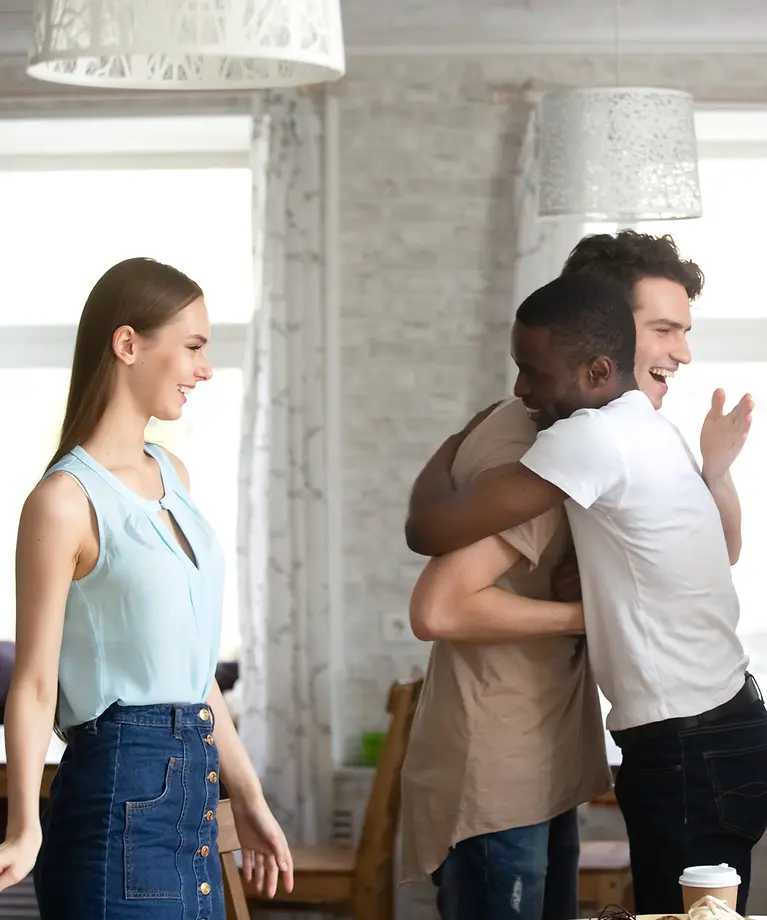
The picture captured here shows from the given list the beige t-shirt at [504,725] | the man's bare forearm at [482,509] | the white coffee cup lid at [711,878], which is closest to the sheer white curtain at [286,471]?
the beige t-shirt at [504,725]

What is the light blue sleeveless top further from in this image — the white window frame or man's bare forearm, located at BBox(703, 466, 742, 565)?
the white window frame

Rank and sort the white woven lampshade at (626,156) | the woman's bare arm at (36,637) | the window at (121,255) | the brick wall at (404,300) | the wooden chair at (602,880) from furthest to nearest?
the window at (121,255) < the brick wall at (404,300) < the wooden chair at (602,880) < the white woven lampshade at (626,156) < the woman's bare arm at (36,637)

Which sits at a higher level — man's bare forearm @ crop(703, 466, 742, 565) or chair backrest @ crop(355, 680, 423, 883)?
man's bare forearm @ crop(703, 466, 742, 565)

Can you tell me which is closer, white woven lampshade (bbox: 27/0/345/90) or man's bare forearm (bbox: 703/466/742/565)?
white woven lampshade (bbox: 27/0/345/90)

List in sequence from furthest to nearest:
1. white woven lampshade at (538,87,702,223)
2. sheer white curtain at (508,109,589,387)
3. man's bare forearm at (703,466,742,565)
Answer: sheer white curtain at (508,109,589,387) < white woven lampshade at (538,87,702,223) < man's bare forearm at (703,466,742,565)

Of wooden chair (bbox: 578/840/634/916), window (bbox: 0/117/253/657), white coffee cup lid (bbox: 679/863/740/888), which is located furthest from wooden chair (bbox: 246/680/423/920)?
white coffee cup lid (bbox: 679/863/740/888)

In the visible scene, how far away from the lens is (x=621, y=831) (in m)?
4.00

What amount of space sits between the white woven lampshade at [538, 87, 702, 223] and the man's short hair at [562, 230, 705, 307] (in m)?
1.24

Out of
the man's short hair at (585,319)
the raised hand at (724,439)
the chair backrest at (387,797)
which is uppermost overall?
the man's short hair at (585,319)

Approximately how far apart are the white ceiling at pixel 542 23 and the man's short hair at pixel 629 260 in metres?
2.28

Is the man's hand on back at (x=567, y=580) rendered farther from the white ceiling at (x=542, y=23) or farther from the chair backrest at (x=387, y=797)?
the white ceiling at (x=542, y=23)

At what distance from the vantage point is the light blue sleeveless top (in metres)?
1.55

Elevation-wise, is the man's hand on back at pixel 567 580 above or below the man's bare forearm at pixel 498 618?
above

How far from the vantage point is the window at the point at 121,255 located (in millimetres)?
4629
